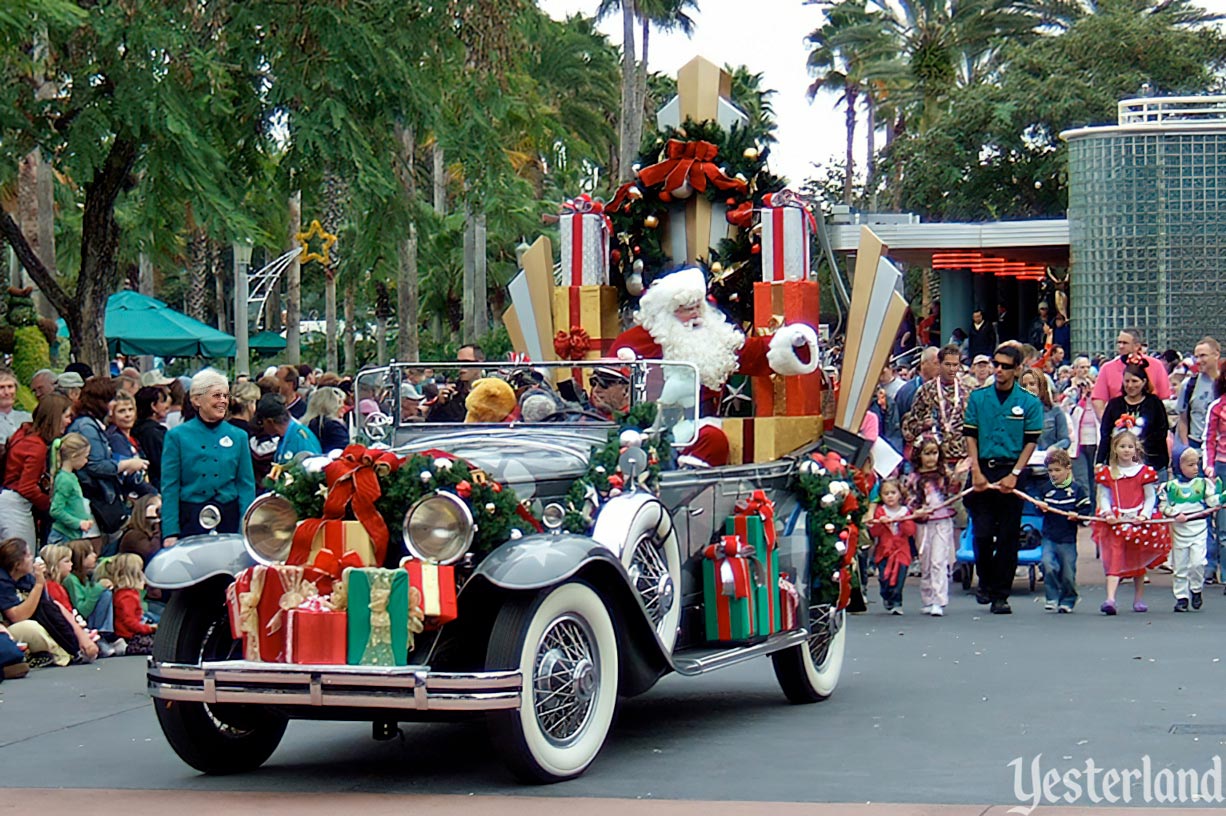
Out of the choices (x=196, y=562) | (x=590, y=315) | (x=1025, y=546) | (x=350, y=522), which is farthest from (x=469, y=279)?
(x=350, y=522)

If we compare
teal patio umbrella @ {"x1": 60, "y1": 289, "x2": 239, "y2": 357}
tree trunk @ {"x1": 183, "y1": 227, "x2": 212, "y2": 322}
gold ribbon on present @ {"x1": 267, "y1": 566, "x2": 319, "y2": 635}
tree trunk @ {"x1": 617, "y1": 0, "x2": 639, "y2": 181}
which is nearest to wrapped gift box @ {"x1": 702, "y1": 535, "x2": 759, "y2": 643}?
gold ribbon on present @ {"x1": 267, "y1": 566, "x2": 319, "y2": 635}

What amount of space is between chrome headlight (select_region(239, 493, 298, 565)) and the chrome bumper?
1.84 ft

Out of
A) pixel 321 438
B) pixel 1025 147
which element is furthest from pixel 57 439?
pixel 1025 147

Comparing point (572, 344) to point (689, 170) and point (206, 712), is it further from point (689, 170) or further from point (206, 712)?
point (206, 712)

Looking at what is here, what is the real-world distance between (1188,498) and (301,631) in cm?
861

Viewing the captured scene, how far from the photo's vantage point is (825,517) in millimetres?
9930

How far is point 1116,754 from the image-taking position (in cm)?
793

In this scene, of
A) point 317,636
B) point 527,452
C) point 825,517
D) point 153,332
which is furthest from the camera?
point 153,332

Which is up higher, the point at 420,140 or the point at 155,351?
the point at 420,140

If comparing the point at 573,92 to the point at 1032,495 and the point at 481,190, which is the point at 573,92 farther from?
the point at 1032,495

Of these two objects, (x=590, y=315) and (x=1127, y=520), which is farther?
(x=1127, y=520)

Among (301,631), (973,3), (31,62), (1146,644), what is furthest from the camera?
(973,3)

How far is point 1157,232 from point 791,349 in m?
19.2

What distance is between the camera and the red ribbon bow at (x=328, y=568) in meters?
7.43
